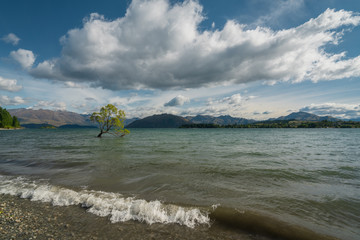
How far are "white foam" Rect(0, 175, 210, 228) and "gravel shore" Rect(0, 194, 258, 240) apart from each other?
16.9 inches

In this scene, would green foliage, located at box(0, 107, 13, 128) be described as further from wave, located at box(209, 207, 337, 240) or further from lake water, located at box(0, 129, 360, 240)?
wave, located at box(209, 207, 337, 240)

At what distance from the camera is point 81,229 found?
7.30 m

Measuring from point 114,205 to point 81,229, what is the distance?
2.12 metres

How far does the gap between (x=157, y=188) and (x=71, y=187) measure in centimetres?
636

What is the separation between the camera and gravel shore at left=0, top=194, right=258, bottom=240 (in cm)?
688

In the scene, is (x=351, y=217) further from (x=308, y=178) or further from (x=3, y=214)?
(x=3, y=214)

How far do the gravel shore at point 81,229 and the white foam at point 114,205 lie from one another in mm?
429

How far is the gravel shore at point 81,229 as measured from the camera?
6879 millimetres

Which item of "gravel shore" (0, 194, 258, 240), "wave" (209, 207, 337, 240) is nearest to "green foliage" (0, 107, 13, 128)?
"gravel shore" (0, 194, 258, 240)

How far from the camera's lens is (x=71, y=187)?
41.2ft

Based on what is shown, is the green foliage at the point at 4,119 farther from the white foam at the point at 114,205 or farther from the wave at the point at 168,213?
the wave at the point at 168,213

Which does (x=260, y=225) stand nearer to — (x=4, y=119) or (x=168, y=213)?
(x=168, y=213)

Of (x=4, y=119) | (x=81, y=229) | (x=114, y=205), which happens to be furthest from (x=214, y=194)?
(x=4, y=119)

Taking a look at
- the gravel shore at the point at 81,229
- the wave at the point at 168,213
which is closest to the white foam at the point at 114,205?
the wave at the point at 168,213
